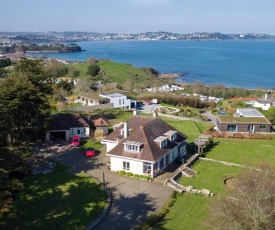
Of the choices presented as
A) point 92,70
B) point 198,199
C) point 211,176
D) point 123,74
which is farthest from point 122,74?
point 198,199

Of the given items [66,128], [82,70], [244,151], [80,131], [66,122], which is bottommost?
[82,70]

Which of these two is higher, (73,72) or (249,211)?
(249,211)

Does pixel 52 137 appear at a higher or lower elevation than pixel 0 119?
lower

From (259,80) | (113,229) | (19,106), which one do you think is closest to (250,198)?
(113,229)

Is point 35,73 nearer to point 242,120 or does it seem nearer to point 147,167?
point 147,167

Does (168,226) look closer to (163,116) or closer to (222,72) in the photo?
(163,116)

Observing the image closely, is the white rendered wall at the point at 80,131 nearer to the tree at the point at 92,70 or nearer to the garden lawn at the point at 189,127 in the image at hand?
the garden lawn at the point at 189,127

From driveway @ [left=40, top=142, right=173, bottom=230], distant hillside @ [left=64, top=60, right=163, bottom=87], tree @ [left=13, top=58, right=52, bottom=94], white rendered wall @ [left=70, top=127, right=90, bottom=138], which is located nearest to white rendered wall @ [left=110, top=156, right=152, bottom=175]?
driveway @ [left=40, top=142, right=173, bottom=230]
